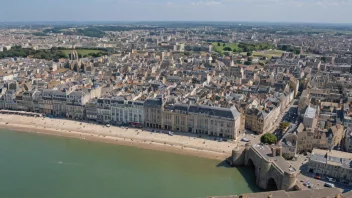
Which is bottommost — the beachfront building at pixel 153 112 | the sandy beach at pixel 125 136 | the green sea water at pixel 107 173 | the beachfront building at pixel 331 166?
the green sea water at pixel 107 173

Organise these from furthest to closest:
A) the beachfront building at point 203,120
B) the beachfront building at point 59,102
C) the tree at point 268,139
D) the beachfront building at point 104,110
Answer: the beachfront building at point 59,102, the beachfront building at point 104,110, the beachfront building at point 203,120, the tree at point 268,139

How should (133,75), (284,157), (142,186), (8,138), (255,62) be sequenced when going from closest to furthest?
1. (142,186)
2. (284,157)
3. (8,138)
4. (133,75)
5. (255,62)

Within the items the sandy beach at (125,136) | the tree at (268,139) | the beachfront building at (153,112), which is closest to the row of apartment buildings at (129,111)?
the beachfront building at (153,112)

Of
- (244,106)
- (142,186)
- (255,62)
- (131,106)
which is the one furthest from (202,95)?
(255,62)

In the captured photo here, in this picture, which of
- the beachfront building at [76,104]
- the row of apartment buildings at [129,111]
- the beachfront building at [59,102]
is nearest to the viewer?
the row of apartment buildings at [129,111]

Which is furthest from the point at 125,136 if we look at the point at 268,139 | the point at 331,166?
the point at 331,166

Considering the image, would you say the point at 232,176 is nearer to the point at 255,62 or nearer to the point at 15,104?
the point at 15,104

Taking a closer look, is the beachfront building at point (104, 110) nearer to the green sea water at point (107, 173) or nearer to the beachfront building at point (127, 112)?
the beachfront building at point (127, 112)
